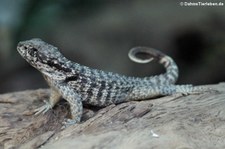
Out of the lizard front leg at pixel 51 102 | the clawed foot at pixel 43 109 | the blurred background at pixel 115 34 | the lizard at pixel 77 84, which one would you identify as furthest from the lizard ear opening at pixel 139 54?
the blurred background at pixel 115 34

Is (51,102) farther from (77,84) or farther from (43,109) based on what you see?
(77,84)

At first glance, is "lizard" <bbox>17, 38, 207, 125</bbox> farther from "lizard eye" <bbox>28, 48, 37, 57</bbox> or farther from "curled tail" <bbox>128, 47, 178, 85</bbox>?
"curled tail" <bbox>128, 47, 178, 85</bbox>

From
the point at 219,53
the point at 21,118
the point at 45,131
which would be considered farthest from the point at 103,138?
the point at 219,53

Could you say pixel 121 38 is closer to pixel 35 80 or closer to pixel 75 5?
pixel 75 5

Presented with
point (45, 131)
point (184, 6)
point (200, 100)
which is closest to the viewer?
point (45, 131)

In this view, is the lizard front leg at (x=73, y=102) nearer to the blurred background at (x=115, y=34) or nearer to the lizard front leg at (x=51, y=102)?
the lizard front leg at (x=51, y=102)

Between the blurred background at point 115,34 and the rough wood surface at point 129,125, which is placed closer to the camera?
the rough wood surface at point 129,125

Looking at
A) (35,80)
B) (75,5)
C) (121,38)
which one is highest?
(75,5)

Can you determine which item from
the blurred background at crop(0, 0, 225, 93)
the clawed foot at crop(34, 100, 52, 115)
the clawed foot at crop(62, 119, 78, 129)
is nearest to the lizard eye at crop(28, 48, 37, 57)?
the clawed foot at crop(34, 100, 52, 115)
